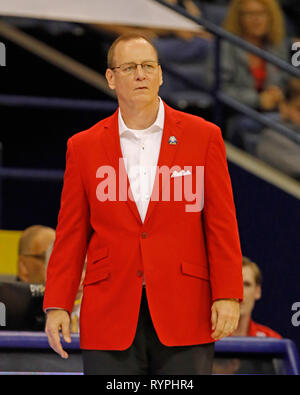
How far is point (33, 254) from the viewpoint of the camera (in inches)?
138

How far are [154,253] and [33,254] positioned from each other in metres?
1.39

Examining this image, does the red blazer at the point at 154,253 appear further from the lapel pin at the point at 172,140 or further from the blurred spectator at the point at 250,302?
the blurred spectator at the point at 250,302

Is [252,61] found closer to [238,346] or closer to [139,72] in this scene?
[238,346]

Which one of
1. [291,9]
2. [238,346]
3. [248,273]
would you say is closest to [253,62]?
[248,273]

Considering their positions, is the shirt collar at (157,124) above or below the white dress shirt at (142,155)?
above

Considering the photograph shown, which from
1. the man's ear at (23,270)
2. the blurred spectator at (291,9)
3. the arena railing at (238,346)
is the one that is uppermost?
the blurred spectator at (291,9)

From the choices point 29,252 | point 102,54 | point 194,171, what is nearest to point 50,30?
point 102,54

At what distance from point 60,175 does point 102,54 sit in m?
1.02

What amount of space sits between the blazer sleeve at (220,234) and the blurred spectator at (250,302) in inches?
48.6

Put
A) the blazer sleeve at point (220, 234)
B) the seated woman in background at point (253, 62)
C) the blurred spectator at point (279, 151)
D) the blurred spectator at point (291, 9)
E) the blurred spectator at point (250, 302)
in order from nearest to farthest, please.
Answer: the blazer sleeve at point (220, 234)
the blurred spectator at point (250, 302)
the blurred spectator at point (279, 151)
the seated woman in background at point (253, 62)
the blurred spectator at point (291, 9)

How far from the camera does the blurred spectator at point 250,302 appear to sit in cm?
342

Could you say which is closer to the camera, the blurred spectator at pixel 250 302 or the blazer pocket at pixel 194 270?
the blazer pocket at pixel 194 270

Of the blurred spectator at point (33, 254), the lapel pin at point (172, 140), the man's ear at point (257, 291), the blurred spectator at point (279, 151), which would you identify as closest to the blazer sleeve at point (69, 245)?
the lapel pin at point (172, 140)
